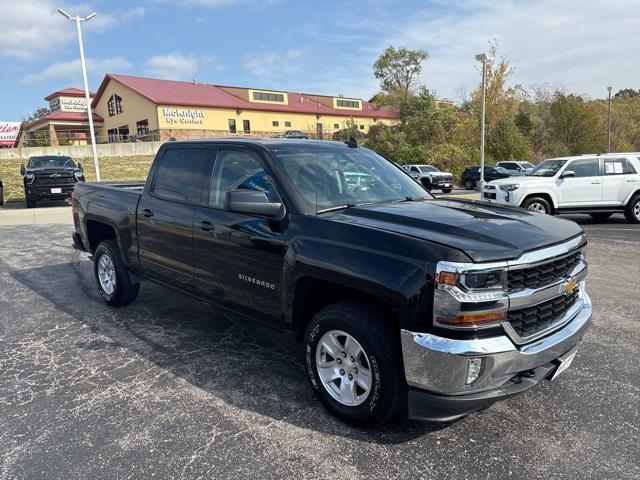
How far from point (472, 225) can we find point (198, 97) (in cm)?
4758

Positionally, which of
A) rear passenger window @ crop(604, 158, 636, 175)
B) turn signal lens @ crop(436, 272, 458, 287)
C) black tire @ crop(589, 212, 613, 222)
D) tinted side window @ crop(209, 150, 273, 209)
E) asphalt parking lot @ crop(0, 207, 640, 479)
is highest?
tinted side window @ crop(209, 150, 273, 209)

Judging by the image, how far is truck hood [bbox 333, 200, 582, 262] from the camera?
2799 millimetres

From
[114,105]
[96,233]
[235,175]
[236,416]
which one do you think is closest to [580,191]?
[235,175]

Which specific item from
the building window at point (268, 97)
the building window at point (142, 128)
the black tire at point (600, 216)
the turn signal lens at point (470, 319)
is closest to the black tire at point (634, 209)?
the black tire at point (600, 216)

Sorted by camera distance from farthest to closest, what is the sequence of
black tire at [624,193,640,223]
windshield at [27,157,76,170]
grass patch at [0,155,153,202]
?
grass patch at [0,155,153,202], windshield at [27,157,76,170], black tire at [624,193,640,223]

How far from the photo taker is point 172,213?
15.1ft

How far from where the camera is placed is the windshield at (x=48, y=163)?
18459 mm

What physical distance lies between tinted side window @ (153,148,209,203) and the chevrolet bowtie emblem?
2.95 meters

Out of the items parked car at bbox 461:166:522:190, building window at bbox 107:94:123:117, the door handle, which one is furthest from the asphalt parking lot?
building window at bbox 107:94:123:117

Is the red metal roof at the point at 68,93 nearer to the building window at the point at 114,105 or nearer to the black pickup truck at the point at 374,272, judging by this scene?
the building window at the point at 114,105

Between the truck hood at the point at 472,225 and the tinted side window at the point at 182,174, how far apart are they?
63.5 inches

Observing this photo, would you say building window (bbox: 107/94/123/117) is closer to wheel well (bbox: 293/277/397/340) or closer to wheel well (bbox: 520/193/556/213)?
wheel well (bbox: 520/193/556/213)

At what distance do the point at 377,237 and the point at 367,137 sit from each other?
133 feet

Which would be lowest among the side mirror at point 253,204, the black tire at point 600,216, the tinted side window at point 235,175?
the black tire at point 600,216
